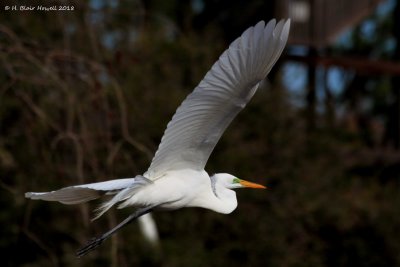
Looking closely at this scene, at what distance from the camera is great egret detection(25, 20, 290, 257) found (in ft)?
12.7

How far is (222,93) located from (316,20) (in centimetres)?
853

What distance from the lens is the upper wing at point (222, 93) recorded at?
3836 mm

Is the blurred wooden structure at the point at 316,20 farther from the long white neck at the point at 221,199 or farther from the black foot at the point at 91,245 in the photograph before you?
the black foot at the point at 91,245

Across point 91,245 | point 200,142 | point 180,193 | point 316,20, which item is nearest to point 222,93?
point 200,142

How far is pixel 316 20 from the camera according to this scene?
486 inches

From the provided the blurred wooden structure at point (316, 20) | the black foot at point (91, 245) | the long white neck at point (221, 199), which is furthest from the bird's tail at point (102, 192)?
the blurred wooden structure at point (316, 20)

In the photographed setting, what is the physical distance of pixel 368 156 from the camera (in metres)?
11.9

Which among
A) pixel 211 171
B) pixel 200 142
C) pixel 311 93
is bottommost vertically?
pixel 211 171

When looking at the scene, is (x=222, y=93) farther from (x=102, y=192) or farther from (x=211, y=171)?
(x=211, y=171)

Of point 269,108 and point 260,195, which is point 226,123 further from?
point 269,108

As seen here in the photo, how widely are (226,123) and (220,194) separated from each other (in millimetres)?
563

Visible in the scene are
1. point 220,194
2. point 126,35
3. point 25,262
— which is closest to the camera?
point 220,194

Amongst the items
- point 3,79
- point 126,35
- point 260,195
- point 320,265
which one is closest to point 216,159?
point 260,195

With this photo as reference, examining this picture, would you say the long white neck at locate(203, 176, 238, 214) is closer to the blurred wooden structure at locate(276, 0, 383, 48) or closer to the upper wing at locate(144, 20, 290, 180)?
the upper wing at locate(144, 20, 290, 180)
